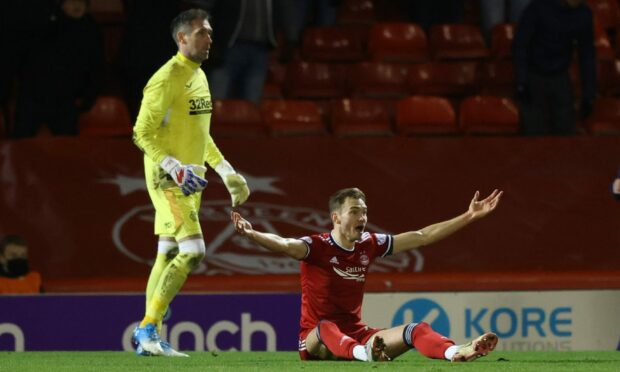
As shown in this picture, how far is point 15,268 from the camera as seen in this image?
10.3m

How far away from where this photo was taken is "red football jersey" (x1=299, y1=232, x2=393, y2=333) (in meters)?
7.63

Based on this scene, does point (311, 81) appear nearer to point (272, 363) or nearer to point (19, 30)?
point (19, 30)

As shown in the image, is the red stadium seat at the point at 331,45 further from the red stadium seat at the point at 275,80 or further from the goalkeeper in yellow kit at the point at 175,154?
the goalkeeper in yellow kit at the point at 175,154

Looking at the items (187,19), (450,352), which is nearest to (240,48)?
(187,19)

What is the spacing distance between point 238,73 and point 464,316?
3.13 m

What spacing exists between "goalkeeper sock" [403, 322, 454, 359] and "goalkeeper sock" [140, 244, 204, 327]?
57.4 inches

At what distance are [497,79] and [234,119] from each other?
109 inches

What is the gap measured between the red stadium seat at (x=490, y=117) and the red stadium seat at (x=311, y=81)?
164 cm

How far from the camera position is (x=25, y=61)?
11344mm

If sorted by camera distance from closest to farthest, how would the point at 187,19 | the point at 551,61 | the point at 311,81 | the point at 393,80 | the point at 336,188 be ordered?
the point at 187,19
the point at 336,188
the point at 551,61
the point at 393,80
the point at 311,81

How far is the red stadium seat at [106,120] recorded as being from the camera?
437 inches

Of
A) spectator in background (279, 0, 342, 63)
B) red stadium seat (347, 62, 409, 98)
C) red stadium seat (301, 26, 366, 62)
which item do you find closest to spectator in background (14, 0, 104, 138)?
spectator in background (279, 0, 342, 63)

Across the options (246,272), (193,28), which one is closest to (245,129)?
(246,272)

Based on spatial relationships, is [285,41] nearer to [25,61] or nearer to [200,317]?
[25,61]
